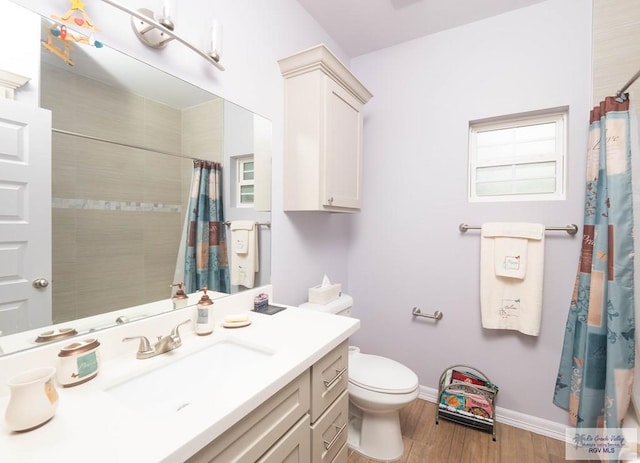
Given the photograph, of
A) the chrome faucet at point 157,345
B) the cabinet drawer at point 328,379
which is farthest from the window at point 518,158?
the chrome faucet at point 157,345

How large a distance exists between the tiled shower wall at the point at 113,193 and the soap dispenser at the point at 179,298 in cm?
3

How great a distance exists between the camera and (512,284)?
178cm

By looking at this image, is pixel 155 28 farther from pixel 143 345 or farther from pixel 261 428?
pixel 261 428

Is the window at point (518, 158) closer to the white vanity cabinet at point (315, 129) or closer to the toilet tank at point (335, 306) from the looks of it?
the white vanity cabinet at point (315, 129)

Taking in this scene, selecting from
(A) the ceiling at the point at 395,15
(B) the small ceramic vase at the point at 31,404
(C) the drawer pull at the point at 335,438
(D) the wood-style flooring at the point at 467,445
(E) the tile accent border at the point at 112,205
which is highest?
(A) the ceiling at the point at 395,15

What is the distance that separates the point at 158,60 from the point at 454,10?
71.8 inches

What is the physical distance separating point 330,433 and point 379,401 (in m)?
0.46

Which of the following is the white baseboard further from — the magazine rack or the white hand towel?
the white hand towel

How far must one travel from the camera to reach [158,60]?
1.04 meters

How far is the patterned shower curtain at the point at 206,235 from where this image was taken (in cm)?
117

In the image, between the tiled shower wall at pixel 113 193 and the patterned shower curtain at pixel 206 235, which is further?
the patterned shower curtain at pixel 206 235

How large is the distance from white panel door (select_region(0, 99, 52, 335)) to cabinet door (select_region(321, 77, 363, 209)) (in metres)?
1.12

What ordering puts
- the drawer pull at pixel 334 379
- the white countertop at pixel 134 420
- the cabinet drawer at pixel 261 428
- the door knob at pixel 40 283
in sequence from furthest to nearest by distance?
the drawer pull at pixel 334 379
the door knob at pixel 40 283
the cabinet drawer at pixel 261 428
the white countertop at pixel 134 420

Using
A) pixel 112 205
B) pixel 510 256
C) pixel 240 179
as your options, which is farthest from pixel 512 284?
pixel 112 205
